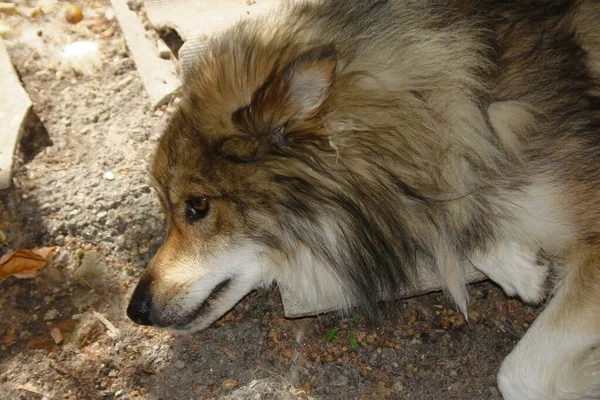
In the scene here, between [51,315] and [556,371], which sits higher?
[556,371]

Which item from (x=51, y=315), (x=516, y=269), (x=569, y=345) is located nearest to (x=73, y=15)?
Result: (x=51, y=315)

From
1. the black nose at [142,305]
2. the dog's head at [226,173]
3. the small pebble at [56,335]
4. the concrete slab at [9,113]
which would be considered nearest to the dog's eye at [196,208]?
the dog's head at [226,173]

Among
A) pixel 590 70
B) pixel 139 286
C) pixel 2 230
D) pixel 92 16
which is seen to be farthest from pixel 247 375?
pixel 92 16

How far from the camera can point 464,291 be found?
280 cm

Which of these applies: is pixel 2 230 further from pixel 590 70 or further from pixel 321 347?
pixel 590 70

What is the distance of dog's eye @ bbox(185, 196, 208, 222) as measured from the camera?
2.53m

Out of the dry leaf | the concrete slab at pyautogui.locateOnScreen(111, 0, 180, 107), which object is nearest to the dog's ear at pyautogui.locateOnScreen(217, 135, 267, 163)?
the dry leaf

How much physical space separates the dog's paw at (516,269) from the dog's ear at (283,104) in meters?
0.94

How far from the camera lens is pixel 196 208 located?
256 cm

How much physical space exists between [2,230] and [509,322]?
7.98 ft

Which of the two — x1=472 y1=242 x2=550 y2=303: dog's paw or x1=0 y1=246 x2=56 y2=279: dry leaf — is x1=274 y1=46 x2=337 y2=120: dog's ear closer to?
x1=472 y1=242 x2=550 y2=303: dog's paw

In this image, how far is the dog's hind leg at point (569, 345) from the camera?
2434mm

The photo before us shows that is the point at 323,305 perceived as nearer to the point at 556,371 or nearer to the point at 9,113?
the point at 556,371

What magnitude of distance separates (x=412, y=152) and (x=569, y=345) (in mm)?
875
